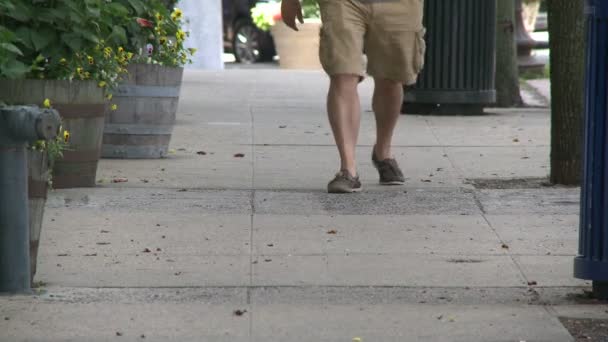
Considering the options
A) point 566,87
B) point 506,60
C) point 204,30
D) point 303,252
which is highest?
point 566,87

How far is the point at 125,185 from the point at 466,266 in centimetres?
257

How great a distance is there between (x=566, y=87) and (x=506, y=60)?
5678 mm

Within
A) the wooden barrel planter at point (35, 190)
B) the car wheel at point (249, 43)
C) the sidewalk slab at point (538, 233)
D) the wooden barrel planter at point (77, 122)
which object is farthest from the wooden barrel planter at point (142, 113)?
the car wheel at point (249, 43)

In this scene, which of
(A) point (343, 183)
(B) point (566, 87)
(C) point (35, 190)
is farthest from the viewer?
(B) point (566, 87)

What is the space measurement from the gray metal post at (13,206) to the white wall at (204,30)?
47.8 feet

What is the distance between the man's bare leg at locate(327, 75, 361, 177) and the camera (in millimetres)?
7512

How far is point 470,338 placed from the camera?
4742 mm

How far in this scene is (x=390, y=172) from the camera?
7.90 m

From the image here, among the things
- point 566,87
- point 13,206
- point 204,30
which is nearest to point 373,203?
point 566,87

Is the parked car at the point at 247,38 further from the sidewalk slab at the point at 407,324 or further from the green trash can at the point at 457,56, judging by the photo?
the sidewalk slab at the point at 407,324

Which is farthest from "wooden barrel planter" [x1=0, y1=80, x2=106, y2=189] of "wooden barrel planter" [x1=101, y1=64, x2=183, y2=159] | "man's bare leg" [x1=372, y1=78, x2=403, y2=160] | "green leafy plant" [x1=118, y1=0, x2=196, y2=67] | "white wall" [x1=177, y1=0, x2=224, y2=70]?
"white wall" [x1=177, y1=0, x2=224, y2=70]

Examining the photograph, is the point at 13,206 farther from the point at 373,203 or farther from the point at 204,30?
the point at 204,30

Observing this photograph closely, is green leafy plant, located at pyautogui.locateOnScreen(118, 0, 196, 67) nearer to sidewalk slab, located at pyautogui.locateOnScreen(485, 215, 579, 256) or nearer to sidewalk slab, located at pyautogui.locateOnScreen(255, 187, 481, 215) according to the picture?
sidewalk slab, located at pyautogui.locateOnScreen(255, 187, 481, 215)

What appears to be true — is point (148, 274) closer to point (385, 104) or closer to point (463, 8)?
point (385, 104)
